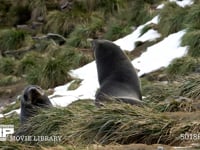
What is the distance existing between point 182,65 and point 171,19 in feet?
10.3

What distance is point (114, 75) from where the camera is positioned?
707cm

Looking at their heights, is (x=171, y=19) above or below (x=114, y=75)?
below

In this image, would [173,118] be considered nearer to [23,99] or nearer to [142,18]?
[23,99]

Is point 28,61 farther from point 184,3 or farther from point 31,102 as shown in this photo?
point 31,102

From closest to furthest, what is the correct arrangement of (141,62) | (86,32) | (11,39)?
(141,62), (86,32), (11,39)

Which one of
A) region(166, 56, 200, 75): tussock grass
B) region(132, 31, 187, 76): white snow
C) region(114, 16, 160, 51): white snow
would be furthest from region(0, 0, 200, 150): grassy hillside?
region(132, 31, 187, 76): white snow

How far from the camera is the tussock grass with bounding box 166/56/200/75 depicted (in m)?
9.26

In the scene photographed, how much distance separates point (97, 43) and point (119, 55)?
0.40 meters

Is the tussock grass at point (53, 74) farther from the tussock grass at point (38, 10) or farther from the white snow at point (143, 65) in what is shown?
the tussock grass at point (38, 10)

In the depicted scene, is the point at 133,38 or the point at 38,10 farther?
the point at 38,10

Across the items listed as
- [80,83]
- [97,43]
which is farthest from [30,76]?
[97,43]

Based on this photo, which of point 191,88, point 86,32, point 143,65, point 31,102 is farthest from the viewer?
point 86,32

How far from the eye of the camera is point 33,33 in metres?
17.0

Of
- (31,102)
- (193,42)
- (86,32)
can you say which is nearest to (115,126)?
(31,102)
